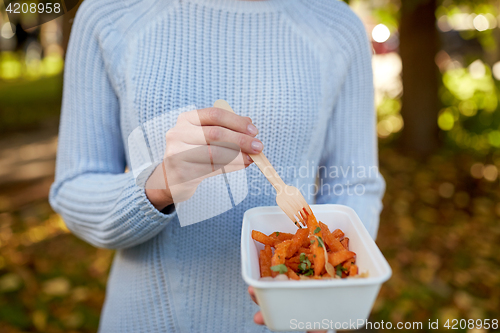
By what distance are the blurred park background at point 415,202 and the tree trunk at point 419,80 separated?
11 millimetres

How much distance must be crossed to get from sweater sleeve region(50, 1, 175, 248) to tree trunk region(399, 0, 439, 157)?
13.0 ft

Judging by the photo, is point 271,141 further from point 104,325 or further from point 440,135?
point 440,135

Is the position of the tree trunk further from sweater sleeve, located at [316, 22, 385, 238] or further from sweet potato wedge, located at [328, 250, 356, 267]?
sweet potato wedge, located at [328, 250, 356, 267]

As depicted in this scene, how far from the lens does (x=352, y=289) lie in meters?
0.73

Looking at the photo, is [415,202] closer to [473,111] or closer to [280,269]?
[473,111]

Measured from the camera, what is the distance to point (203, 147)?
33.1 inches

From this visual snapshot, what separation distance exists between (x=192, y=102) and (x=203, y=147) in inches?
11.3

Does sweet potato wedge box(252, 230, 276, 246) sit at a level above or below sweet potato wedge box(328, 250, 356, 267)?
above

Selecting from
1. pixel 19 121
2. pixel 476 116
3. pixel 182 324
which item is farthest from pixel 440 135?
pixel 19 121

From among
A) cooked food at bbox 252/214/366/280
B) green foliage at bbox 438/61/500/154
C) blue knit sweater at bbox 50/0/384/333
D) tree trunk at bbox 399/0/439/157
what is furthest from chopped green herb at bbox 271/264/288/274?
green foliage at bbox 438/61/500/154

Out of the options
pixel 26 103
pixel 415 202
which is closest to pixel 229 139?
pixel 415 202

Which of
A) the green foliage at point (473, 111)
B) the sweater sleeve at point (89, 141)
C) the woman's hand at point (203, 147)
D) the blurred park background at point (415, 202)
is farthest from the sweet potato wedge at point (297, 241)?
the green foliage at point (473, 111)

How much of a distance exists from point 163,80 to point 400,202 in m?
3.45

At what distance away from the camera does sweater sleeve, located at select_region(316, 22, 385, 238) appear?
1251mm
